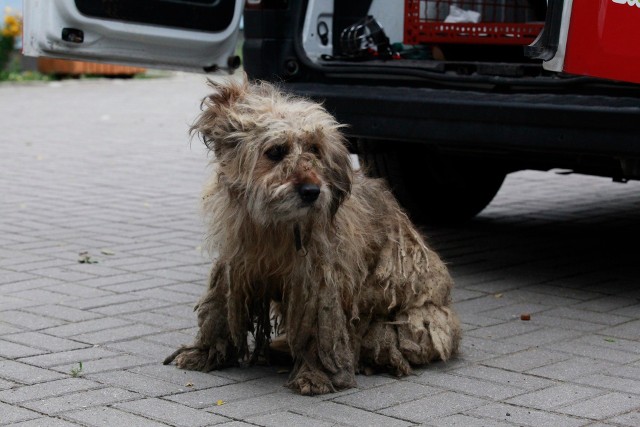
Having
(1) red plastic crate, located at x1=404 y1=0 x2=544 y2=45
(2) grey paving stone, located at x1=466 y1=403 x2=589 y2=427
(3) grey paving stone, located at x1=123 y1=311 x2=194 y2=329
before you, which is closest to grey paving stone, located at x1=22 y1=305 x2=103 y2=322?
(3) grey paving stone, located at x1=123 y1=311 x2=194 y2=329

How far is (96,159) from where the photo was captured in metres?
10.8

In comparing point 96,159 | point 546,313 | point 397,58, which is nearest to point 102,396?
point 546,313

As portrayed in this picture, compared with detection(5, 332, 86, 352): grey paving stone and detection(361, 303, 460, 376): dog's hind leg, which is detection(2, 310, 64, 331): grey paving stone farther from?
detection(361, 303, 460, 376): dog's hind leg

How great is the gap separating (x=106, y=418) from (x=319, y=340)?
0.82m

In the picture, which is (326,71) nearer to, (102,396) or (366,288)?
(366,288)

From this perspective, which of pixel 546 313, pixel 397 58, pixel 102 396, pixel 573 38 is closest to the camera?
pixel 102 396

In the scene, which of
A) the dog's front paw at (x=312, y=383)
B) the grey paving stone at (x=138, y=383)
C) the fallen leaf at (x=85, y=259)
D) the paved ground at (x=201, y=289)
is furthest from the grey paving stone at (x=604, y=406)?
the fallen leaf at (x=85, y=259)

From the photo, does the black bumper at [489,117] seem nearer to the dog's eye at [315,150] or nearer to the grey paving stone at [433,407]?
the grey paving stone at [433,407]

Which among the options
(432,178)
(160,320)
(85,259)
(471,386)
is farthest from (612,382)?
(85,259)

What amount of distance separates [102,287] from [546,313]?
7.31 feet

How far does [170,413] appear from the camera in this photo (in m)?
3.95

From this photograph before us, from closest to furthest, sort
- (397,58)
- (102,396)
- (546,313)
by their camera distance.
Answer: (102,396)
(546,313)
(397,58)

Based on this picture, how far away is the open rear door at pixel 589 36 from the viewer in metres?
4.88

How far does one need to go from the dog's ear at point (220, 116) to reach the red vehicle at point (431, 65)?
57.2 inches
